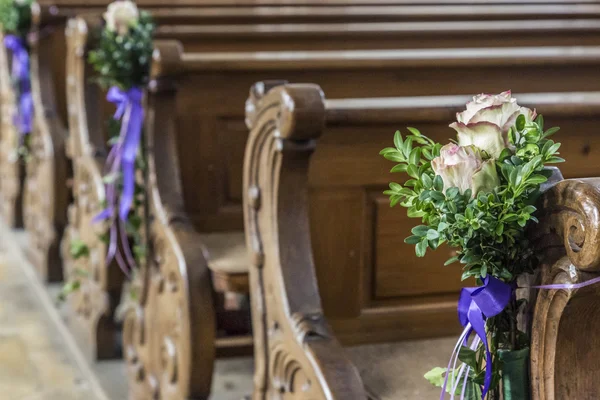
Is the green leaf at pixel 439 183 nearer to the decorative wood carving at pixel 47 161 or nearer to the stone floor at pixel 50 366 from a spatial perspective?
the stone floor at pixel 50 366

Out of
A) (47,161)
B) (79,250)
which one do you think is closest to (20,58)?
(47,161)

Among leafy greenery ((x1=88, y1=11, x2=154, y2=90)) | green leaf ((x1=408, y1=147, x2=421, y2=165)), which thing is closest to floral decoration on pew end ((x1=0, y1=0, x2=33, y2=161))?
leafy greenery ((x1=88, y1=11, x2=154, y2=90))

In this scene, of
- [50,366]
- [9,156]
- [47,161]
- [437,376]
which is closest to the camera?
[437,376]

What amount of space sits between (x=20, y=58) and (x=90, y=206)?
129 cm

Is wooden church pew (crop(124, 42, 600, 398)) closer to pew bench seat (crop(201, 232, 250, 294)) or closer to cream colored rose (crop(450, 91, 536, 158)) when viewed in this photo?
pew bench seat (crop(201, 232, 250, 294))

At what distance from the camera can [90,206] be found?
384 cm

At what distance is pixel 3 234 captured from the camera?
5.40 metres

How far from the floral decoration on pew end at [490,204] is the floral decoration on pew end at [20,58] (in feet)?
11.6

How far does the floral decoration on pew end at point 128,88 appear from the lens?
3094 millimetres

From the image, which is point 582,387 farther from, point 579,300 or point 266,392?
point 266,392

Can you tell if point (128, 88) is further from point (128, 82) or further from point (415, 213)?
point (415, 213)

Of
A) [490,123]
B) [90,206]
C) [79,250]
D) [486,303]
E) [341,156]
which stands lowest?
[79,250]

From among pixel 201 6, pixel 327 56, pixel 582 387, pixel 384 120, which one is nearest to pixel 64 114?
pixel 201 6

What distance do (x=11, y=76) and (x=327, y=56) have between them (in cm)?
262
